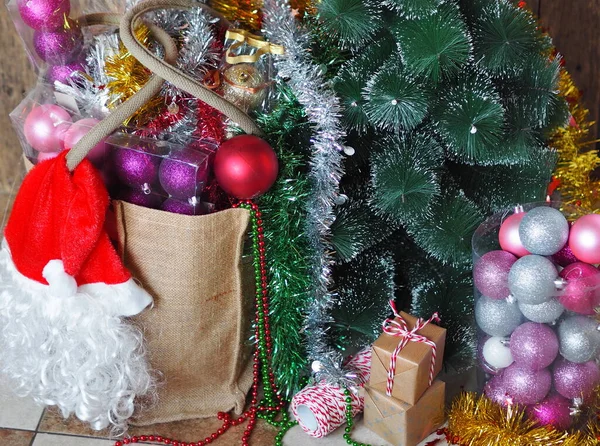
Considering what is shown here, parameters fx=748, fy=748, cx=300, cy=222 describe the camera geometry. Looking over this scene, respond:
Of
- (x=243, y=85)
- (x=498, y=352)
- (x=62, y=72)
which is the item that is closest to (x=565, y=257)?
(x=498, y=352)

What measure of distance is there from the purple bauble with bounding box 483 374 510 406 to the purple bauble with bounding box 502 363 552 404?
13 millimetres

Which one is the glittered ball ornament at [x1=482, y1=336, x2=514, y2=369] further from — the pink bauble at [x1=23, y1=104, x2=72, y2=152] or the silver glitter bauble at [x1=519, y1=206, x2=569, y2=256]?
the pink bauble at [x1=23, y1=104, x2=72, y2=152]

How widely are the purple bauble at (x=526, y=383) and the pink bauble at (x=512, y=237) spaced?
0.55 feet

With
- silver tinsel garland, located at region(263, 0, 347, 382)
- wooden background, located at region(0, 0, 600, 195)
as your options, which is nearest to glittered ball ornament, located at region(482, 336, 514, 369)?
silver tinsel garland, located at region(263, 0, 347, 382)

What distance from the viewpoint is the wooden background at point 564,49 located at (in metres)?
1.70

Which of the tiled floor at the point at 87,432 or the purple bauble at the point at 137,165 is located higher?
the purple bauble at the point at 137,165

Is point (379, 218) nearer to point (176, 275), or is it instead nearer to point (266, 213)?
point (266, 213)

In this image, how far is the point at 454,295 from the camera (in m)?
1.30

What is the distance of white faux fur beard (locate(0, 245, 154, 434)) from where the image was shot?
1.10m

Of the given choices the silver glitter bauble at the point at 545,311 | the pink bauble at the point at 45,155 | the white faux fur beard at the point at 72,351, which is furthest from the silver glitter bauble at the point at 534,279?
the pink bauble at the point at 45,155

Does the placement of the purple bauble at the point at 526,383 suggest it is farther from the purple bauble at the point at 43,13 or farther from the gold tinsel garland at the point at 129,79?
the purple bauble at the point at 43,13

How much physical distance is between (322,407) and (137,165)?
1.52 feet

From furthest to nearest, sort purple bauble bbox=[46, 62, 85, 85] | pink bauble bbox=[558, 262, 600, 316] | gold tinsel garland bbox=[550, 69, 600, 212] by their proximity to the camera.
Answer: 1. gold tinsel garland bbox=[550, 69, 600, 212]
2. purple bauble bbox=[46, 62, 85, 85]
3. pink bauble bbox=[558, 262, 600, 316]

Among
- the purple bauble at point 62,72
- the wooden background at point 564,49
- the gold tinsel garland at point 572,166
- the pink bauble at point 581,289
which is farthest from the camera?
the wooden background at point 564,49
